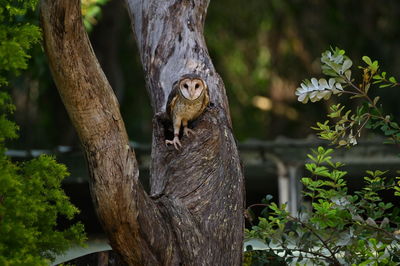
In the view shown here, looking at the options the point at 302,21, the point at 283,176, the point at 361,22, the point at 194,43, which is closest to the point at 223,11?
the point at 302,21

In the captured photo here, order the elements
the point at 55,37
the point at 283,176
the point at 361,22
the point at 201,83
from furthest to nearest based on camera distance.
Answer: the point at 361,22 → the point at 283,176 → the point at 201,83 → the point at 55,37

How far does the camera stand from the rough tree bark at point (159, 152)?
4047 mm

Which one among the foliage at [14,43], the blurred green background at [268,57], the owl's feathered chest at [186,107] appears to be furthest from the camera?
the blurred green background at [268,57]

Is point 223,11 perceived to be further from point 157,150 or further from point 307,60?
point 157,150

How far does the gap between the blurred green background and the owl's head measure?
1056 cm

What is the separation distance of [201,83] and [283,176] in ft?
13.0

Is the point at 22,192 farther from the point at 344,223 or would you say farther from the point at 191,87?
the point at 344,223

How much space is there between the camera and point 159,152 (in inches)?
192

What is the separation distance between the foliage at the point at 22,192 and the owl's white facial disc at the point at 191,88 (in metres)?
0.88

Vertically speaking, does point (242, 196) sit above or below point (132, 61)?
below

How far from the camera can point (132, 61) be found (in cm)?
1905

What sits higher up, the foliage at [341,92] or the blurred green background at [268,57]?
the blurred green background at [268,57]

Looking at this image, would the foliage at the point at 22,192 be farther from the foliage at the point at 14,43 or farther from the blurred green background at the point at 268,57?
the blurred green background at the point at 268,57

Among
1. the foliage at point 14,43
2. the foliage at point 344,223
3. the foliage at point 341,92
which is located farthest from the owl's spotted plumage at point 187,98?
the foliage at point 14,43
